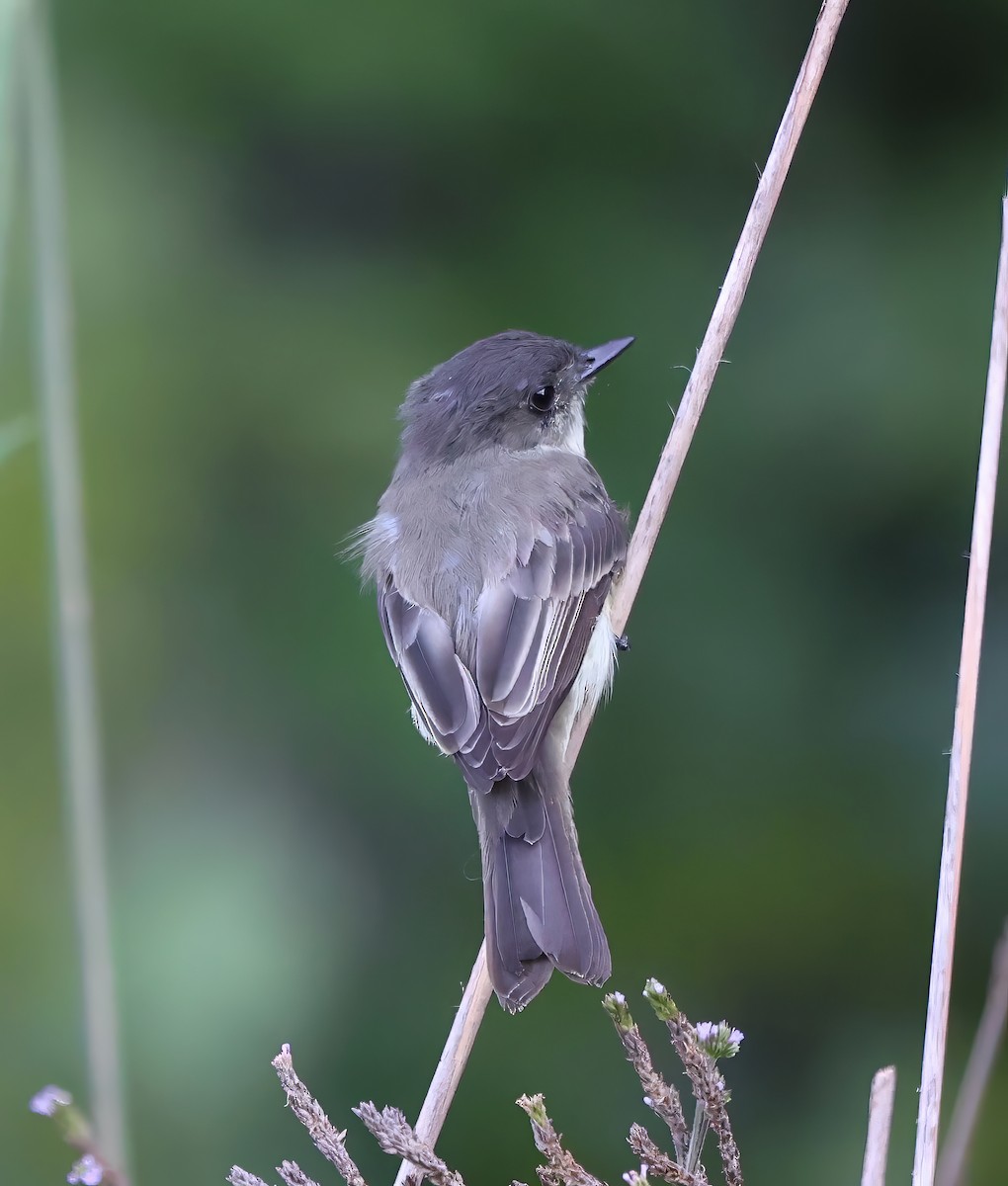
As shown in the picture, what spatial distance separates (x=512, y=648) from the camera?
2969 mm

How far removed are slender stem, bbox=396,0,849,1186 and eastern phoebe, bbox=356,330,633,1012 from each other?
0.12 m

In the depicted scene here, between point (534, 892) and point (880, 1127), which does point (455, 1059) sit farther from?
point (880, 1127)

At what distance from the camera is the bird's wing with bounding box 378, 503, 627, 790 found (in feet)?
9.27

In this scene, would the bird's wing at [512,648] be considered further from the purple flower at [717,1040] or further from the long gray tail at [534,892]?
the purple flower at [717,1040]

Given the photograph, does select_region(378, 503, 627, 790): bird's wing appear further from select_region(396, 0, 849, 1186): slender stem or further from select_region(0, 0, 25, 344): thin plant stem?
select_region(0, 0, 25, 344): thin plant stem

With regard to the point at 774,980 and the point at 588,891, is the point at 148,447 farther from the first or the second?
the point at 774,980

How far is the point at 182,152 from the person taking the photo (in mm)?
3637

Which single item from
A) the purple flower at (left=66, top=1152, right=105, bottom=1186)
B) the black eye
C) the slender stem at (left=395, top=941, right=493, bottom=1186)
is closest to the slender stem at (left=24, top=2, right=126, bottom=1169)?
the slender stem at (left=395, top=941, right=493, bottom=1186)

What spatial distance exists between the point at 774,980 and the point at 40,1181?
160 centimetres

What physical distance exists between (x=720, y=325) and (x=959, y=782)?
979mm

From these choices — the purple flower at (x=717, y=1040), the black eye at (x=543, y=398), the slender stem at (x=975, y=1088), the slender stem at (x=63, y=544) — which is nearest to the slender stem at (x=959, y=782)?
the slender stem at (x=975, y=1088)

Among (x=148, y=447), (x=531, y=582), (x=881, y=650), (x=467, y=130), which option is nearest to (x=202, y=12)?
(x=467, y=130)

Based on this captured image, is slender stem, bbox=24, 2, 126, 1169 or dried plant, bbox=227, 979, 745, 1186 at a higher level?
slender stem, bbox=24, 2, 126, 1169

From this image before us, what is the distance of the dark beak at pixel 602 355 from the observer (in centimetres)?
345
